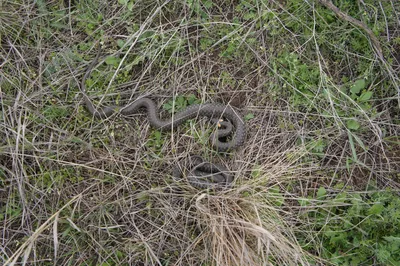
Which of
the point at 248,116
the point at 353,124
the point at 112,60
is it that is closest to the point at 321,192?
the point at 353,124

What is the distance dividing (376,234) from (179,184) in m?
2.54

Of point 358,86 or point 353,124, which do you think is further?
point 358,86

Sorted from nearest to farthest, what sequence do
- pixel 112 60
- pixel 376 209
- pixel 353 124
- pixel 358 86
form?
pixel 376 209
pixel 353 124
pixel 358 86
pixel 112 60

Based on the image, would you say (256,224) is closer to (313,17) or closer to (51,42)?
(313,17)

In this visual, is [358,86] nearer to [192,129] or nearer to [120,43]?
[192,129]

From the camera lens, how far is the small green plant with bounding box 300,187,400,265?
4.69 metres

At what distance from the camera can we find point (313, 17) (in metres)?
5.15

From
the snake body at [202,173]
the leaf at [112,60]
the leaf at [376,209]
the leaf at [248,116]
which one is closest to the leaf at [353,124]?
the leaf at [376,209]

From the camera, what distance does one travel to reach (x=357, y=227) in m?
4.70

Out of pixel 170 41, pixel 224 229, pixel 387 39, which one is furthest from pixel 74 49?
pixel 387 39

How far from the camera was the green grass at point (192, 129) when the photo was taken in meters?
4.76

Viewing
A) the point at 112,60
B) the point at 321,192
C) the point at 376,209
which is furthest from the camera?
the point at 112,60

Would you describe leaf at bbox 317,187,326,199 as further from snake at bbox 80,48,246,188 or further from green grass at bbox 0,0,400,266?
snake at bbox 80,48,246,188

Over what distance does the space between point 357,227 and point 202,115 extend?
2405 mm
